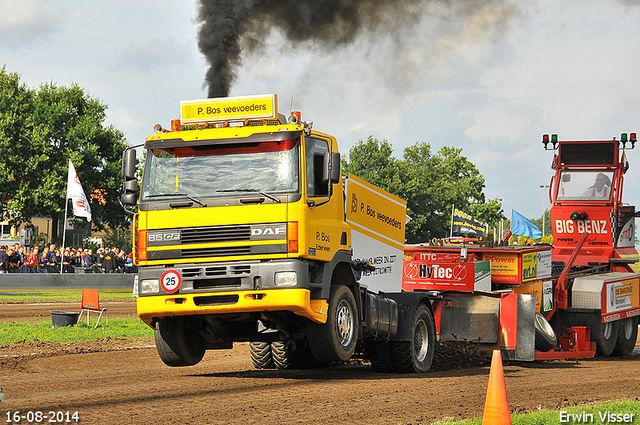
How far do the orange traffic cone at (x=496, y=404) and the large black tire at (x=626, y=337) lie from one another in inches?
400

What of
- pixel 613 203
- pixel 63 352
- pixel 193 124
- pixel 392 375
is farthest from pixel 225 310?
Answer: pixel 613 203

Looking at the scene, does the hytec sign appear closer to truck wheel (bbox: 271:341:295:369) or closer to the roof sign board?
truck wheel (bbox: 271:341:295:369)

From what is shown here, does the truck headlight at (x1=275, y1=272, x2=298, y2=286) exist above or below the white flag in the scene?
below

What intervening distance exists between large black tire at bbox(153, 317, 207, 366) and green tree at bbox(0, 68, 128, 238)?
143ft

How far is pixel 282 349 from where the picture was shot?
463 inches

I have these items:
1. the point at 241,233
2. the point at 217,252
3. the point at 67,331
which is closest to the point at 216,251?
the point at 217,252

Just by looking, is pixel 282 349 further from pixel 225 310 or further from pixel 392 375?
pixel 225 310

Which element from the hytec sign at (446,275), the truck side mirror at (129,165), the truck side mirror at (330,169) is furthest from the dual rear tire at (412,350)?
the truck side mirror at (129,165)

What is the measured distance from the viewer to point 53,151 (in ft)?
174

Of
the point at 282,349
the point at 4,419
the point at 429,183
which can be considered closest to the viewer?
the point at 4,419

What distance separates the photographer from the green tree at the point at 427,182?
73.2 meters

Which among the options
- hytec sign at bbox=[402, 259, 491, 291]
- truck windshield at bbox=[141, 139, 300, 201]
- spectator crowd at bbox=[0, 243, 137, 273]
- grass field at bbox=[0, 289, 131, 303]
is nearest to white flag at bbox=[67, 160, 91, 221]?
spectator crowd at bbox=[0, 243, 137, 273]

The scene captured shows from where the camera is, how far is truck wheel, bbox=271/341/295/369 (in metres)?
11.7

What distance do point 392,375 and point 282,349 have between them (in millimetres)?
1878
